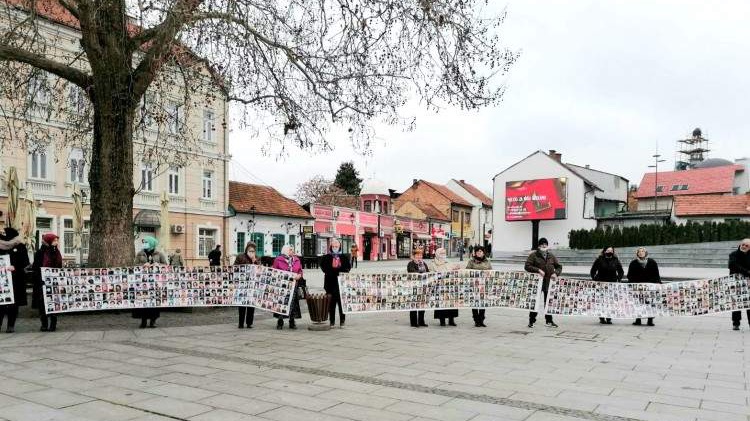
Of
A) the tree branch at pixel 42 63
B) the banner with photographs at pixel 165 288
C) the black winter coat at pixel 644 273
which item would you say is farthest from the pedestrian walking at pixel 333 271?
the black winter coat at pixel 644 273

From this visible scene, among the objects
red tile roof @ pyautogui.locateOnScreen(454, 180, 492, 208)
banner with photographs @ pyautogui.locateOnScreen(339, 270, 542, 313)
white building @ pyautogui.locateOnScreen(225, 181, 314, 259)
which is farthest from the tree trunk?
red tile roof @ pyautogui.locateOnScreen(454, 180, 492, 208)

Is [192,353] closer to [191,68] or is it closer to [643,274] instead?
[191,68]

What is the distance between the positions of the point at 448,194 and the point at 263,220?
45650 millimetres

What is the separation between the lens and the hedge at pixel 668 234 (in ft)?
127

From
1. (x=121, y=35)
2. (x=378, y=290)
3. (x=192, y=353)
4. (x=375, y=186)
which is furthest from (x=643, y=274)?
(x=375, y=186)

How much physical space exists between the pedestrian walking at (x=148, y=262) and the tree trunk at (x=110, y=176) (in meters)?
1.06

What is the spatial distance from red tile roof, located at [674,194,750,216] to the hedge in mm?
12611

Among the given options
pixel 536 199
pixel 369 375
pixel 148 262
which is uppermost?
pixel 536 199

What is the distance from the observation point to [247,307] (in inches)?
447

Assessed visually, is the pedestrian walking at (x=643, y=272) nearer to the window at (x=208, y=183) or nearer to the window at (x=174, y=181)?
the window at (x=174, y=181)

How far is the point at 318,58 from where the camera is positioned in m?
12.3

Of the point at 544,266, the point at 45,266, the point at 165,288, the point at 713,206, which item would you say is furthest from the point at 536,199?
the point at 45,266

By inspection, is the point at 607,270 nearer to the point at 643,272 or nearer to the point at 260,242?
the point at 643,272

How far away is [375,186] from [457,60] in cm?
5568
